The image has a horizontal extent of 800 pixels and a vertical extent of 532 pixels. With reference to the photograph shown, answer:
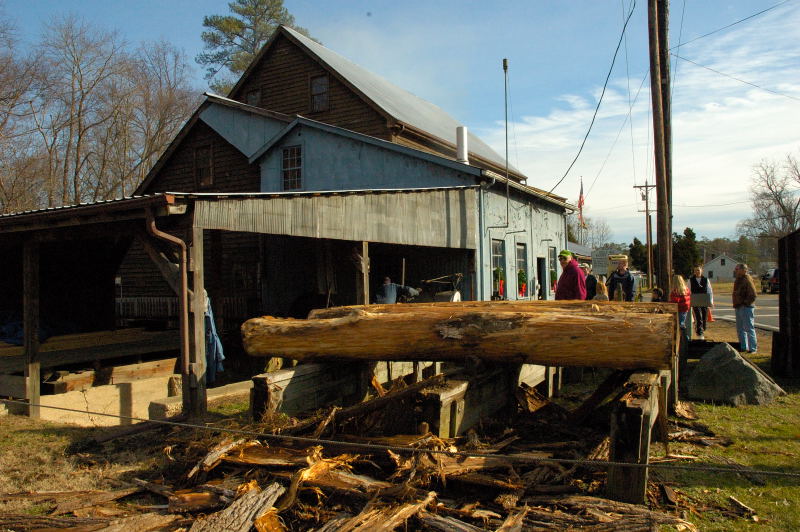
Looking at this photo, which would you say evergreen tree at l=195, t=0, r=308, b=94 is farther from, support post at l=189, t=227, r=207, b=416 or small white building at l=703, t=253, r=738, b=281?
small white building at l=703, t=253, r=738, b=281

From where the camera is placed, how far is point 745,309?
37.6ft

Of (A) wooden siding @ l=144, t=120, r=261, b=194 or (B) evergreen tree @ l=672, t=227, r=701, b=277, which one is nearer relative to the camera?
(A) wooden siding @ l=144, t=120, r=261, b=194

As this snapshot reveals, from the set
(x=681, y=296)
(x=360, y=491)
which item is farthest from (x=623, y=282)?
(x=360, y=491)

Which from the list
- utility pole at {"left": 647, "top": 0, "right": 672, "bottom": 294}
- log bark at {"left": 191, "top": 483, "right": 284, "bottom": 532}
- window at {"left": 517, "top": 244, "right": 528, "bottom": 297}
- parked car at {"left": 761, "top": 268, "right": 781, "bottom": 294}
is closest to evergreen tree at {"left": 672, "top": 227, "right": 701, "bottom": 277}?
parked car at {"left": 761, "top": 268, "right": 781, "bottom": 294}

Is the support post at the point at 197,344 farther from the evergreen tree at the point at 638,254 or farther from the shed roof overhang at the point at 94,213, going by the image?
the evergreen tree at the point at 638,254

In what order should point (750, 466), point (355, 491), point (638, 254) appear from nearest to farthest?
1. point (355, 491)
2. point (750, 466)
3. point (638, 254)

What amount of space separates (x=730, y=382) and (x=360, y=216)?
21.2 feet

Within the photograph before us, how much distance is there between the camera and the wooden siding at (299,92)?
2034cm

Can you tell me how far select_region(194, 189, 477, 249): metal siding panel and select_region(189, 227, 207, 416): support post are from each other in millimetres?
374

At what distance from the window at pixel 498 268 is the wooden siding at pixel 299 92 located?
5.18 meters

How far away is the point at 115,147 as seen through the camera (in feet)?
112

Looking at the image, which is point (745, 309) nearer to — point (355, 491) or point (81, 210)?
point (355, 491)

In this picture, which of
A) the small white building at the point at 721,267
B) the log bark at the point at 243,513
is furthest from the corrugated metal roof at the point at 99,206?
the small white building at the point at 721,267

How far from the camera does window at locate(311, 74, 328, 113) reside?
850 inches
